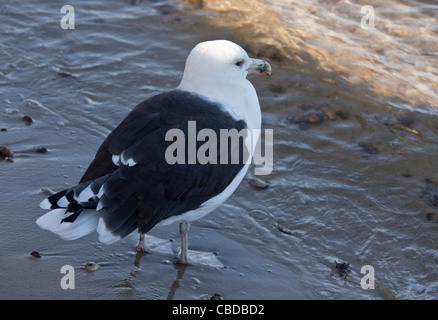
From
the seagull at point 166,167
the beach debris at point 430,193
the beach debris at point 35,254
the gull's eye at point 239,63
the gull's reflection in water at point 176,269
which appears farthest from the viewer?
the beach debris at point 430,193

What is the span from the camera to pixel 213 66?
4410 millimetres

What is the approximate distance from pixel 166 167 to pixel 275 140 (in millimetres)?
2227

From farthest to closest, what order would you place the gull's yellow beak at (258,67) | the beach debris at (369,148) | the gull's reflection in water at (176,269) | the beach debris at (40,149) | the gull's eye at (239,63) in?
the beach debris at (369,148) → the beach debris at (40,149) → the gull's yellow beak at (258,67) → the gull's eye at (239,63) → the gull's reflection in water at (176,269)

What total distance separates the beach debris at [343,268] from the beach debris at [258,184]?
1104 millimetres

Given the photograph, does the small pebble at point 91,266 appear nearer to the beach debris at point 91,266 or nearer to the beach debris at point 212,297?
the beach debris at point 91,266

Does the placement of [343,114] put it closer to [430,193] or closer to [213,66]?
[430,193]

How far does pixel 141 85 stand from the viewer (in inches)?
268

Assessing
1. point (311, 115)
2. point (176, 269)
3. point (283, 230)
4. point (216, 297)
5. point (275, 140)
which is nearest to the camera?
point (216, 297)

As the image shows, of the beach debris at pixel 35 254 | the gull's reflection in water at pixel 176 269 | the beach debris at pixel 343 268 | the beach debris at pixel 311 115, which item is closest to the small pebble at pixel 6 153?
the beach debris at pixel 35 254

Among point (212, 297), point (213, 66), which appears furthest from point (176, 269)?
point (213, 66)

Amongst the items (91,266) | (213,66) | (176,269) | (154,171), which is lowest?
(176,269)

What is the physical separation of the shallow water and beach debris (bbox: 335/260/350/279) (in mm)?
59

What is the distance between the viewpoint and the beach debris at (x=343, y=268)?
4.28 metres

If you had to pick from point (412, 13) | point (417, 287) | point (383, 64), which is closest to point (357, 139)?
point (383, 64)
